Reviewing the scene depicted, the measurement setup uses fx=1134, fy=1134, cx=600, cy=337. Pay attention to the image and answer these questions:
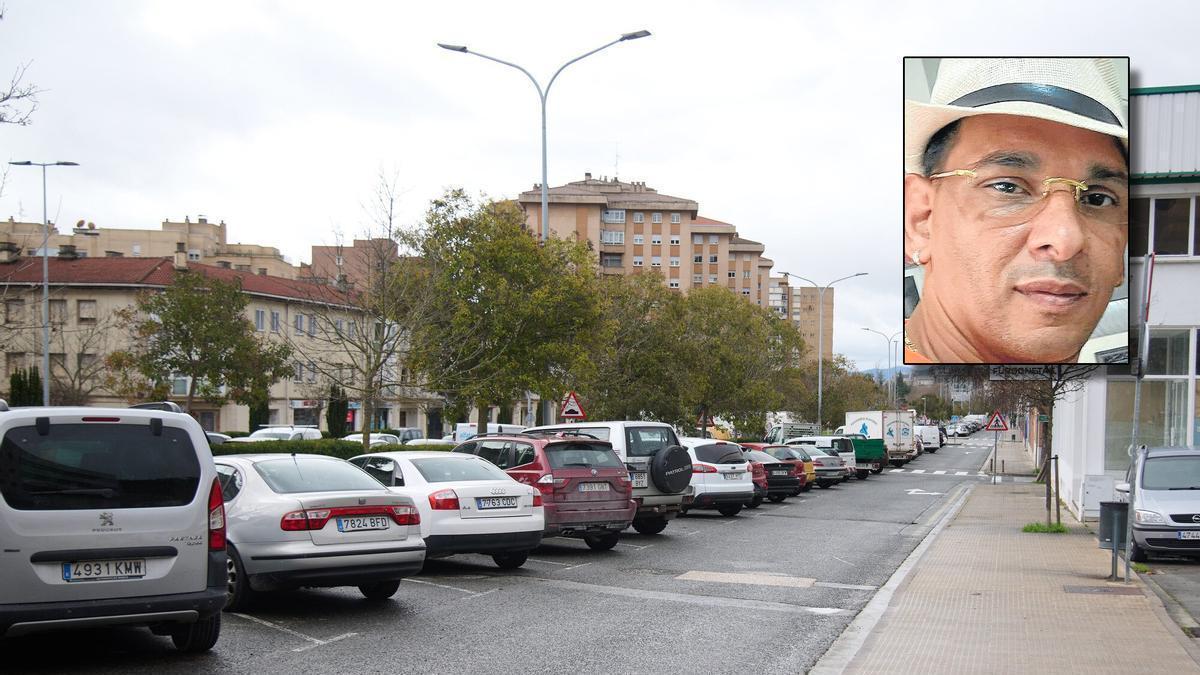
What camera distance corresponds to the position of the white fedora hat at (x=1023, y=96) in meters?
17.5

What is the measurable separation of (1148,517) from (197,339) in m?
41.4

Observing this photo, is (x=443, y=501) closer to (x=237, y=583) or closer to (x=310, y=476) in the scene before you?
(x=310, y=476)

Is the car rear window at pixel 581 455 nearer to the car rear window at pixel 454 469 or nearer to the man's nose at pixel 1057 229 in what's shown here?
the car rear window at pixel 454 469

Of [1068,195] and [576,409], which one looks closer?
[1068,195]

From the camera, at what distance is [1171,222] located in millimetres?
20031

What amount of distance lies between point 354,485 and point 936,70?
11.7m

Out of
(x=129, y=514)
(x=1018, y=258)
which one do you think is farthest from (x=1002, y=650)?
(x=1018, y=258)

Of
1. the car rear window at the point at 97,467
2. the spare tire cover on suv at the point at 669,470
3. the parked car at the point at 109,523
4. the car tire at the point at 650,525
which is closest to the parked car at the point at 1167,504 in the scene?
the spare tire cover on suv at the point at 669,470

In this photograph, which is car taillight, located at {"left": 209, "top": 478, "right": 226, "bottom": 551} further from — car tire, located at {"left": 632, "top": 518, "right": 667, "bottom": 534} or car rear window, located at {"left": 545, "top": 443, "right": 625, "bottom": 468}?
car tire, located at {"left": 632, "top": 518, "right": 667, "bottom": 534}

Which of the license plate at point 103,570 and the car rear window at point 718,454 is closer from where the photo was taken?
the license plate at point 103,570

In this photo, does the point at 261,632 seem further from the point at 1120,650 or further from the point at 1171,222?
the point at 1171,222

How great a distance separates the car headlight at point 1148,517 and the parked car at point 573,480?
6.79 m

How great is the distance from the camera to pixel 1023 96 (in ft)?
58.5

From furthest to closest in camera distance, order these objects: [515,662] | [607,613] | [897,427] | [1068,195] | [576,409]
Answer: [897,427] < [576,409] < [1068,195] < [607,613] < [515,662]
